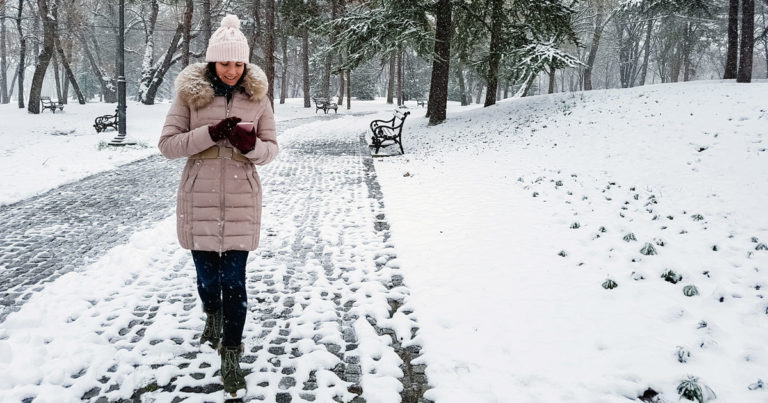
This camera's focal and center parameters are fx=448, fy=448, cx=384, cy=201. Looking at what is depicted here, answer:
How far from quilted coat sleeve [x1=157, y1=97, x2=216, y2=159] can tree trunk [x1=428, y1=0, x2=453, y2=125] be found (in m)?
12.2

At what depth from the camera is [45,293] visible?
160 inches

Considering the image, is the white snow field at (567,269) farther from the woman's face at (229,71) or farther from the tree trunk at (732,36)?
the tree trunk at (732,36)

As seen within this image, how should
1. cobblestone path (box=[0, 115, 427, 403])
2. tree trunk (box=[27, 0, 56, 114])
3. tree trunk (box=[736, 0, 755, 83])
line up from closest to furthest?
cobblestone path (box=[0, 115, 427, 403]), tree trunk (box=[736, 0, 755, 83]), tree trunk (box=[27, 0, 56, 114])

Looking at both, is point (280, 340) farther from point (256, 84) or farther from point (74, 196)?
point (74, 196)

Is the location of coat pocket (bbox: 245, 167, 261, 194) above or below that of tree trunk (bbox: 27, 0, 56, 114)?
below

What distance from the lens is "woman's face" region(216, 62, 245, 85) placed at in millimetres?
2732

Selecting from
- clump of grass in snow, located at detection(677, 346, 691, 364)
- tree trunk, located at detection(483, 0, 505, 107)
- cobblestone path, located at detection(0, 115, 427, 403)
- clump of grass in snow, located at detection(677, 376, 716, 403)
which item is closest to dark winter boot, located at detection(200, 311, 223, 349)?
cobblestone path, located at detection(0, 115, 427, 403)

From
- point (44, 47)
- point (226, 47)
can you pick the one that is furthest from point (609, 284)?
point (44, 47)

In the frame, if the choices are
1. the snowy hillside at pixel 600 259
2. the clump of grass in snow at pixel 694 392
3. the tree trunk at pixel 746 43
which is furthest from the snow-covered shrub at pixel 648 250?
the tree trunk at pixel 746 43

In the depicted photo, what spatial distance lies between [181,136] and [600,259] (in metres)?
4.16

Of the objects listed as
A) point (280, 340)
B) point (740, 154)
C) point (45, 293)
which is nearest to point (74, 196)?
point (45, 293)

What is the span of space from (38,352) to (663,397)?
13.6ft

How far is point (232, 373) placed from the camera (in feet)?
9.47

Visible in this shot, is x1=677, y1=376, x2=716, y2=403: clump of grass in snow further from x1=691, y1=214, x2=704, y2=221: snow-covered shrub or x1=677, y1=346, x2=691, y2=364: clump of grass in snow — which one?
x1=691, y1=214, x2=704, y2=221: snow-covered shrub
